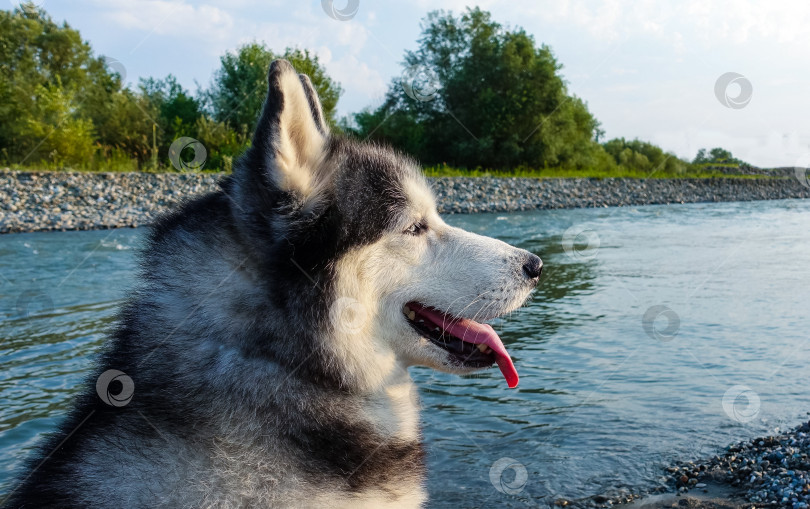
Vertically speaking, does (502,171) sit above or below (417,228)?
above

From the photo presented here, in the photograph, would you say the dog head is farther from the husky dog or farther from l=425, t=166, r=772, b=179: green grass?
l=425, t=166, r=772, b=179: green grass

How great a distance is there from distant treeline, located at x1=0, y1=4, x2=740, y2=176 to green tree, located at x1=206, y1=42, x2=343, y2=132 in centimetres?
7

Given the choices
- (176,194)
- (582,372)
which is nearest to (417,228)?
(582,372)

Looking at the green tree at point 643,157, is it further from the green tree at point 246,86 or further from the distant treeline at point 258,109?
the green tree at point 246,86

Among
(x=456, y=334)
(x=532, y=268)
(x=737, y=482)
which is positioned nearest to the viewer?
(x=456, y=334)

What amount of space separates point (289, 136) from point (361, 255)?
531mm

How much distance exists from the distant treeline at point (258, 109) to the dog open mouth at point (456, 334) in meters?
26.4

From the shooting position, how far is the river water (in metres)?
4.38

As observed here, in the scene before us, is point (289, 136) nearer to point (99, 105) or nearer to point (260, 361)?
point (260, 361)

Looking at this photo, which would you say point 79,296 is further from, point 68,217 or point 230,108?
point 230,108

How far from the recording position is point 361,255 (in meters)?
2.40

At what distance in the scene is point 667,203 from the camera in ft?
115

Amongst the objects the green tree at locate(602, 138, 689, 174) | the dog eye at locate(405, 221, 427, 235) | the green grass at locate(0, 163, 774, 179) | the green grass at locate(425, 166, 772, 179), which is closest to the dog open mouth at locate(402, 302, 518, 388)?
the dog eye at locate(405, 221, 427, 235)

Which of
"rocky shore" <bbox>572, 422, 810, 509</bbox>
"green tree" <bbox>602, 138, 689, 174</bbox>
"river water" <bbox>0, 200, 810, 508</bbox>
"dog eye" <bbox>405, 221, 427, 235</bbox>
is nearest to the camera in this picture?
"dog eye" <bbox>405, 221, 427, 235</bbox>
